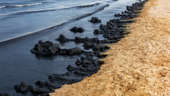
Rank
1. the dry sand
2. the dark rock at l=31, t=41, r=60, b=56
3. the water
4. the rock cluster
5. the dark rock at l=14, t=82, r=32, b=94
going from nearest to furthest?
1. the dry sand
2. the dark rock at l=14, t=82, r=32, b=94
3. the rock cluster
4. the water
5. the dark rock at l=31, t=41, r=60, b=56

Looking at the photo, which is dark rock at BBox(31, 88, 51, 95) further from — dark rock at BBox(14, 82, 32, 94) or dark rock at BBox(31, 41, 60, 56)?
dark rock at BBox(31, 41, 60, 56)

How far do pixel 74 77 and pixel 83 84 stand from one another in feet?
3.40

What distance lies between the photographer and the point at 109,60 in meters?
12.7

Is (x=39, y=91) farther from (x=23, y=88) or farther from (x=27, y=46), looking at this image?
(x=27, y=46)

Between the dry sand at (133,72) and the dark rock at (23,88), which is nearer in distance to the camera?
the dry sand at (133,72)

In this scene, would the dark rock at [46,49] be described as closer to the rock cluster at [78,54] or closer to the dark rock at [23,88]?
the rock cluster at [78,54]

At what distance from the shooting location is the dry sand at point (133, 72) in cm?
946

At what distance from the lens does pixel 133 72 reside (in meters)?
10.9

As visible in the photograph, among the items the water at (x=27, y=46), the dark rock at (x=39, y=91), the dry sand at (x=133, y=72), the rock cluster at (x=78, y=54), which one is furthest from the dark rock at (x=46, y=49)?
the dark rock at (x=39, y=91)

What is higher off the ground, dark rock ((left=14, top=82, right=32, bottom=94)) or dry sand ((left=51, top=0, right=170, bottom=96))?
dry sand ((left=51, top=0, right=170, bottom=96))

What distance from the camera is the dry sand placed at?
9.46 meters

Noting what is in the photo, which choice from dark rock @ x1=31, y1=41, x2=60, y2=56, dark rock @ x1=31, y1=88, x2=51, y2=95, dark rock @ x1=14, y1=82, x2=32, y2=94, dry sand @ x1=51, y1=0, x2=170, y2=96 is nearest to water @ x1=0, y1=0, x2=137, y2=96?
dark rock @ x1=14, y1=82, x2=32, y2=94

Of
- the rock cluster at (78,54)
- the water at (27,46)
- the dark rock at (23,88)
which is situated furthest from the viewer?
the water at (27,46)

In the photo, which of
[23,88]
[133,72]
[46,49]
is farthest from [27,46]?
[133,72]
